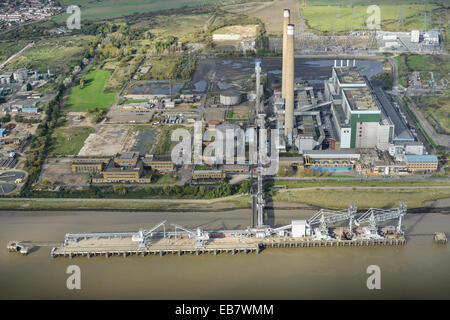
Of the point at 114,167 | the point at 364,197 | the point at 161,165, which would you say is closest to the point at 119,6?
the point at 114,167

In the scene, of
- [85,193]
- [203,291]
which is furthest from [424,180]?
[85,193]

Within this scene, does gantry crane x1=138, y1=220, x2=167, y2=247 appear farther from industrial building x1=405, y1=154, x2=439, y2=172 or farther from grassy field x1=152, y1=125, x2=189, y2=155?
industrial building x1=405, y1=154, x2=439, y2=172

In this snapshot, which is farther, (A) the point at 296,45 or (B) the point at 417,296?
(A) the point at 296,45

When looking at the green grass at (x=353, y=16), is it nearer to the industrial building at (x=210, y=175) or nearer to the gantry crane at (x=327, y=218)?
the industrial building at (x=210, y=175)

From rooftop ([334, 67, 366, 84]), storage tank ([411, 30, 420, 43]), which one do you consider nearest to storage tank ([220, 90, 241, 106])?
rooftop ([334, 67, 366, 84])

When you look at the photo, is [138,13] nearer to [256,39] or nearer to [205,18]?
[205,18]

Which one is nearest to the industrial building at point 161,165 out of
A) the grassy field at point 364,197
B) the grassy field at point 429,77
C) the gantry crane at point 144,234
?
the grassy field at point 364,197
